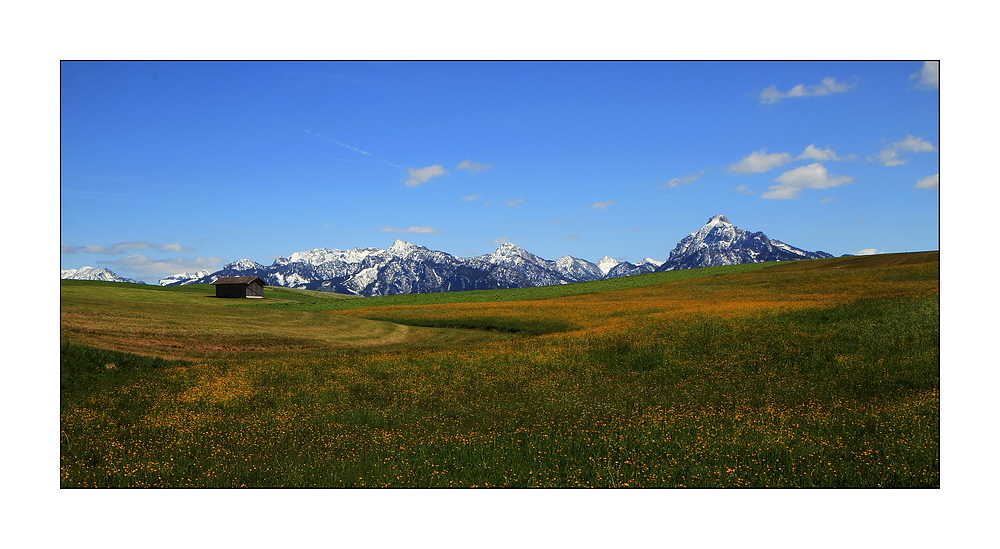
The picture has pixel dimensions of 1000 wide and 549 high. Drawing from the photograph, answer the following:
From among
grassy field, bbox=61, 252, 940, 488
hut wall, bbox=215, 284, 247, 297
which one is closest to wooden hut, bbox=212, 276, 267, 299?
hut wall, bbox=215, 284, 247, 297

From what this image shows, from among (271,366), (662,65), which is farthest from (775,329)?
(271,366)

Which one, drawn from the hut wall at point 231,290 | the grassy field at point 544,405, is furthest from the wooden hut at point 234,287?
the grassy field at point 544,405

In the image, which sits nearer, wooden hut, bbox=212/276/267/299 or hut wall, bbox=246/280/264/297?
wooden hut, bbox=212/276/267/299

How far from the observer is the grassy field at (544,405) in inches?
373

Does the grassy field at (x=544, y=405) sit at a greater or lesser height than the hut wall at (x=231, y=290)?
lesser

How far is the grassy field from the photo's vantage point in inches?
373

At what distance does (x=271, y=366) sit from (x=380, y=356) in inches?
167

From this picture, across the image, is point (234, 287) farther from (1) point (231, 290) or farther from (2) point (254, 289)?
(2) point (254, 289)

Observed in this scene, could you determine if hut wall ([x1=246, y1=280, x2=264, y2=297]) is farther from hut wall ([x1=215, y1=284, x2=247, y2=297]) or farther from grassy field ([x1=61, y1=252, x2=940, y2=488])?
grassy field ([x1=61, y1=252, x2=940, y2=488])

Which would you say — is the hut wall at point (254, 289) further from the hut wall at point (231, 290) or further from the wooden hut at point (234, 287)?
the hut wall at point (231, 290)

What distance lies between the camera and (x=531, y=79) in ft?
45.0

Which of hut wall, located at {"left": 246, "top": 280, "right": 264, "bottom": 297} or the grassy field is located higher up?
hut wall, located at {"left": 246, "top": 280, "right": 264, "bottom": 297}

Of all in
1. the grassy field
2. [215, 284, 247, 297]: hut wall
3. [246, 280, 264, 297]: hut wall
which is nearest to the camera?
Result: the grassy field

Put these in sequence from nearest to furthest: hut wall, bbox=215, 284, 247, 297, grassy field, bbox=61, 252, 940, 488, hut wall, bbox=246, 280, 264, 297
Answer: grassy field, bbox=61, 252, 940, 488
hut wall, bbox=215, 284, 247, 297
hut wall, bbox=246, 280, 264, 297
